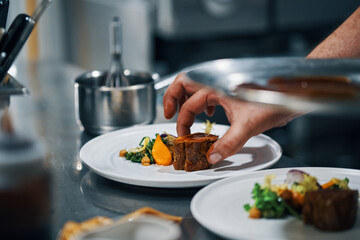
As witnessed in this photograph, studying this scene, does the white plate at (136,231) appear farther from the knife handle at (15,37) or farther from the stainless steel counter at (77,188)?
the knife handle at (15,37)

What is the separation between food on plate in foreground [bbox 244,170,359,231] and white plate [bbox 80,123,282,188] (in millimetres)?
169

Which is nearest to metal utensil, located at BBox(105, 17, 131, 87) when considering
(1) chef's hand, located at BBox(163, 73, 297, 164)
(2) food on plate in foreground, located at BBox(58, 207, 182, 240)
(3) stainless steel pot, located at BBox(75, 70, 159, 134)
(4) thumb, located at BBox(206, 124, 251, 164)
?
(3) stainless steel pot, located at BBox(75, 70, 159, 134)

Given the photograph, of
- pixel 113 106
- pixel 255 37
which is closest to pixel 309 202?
pixel 113 106

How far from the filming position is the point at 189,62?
3.76 m

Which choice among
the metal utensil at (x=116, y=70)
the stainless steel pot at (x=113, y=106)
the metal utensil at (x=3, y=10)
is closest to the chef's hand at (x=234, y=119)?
the stainless steel pot at (x=113, y=106)

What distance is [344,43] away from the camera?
1385mm

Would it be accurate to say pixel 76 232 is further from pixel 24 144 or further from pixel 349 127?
pixel 349 127

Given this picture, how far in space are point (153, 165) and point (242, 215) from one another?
1.29 ft

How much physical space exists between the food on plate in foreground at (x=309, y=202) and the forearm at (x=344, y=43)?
50cm

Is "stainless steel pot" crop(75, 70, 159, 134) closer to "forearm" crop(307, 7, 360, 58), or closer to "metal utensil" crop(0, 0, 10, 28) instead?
"metal utensil" crop(0, 0, 10, 28)

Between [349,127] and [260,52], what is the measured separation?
0.90m

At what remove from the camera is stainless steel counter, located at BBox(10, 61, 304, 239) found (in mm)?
992

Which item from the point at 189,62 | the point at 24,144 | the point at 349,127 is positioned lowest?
the point at 349,127

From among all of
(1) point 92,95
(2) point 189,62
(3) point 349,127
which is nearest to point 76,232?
(1) point 92,95
